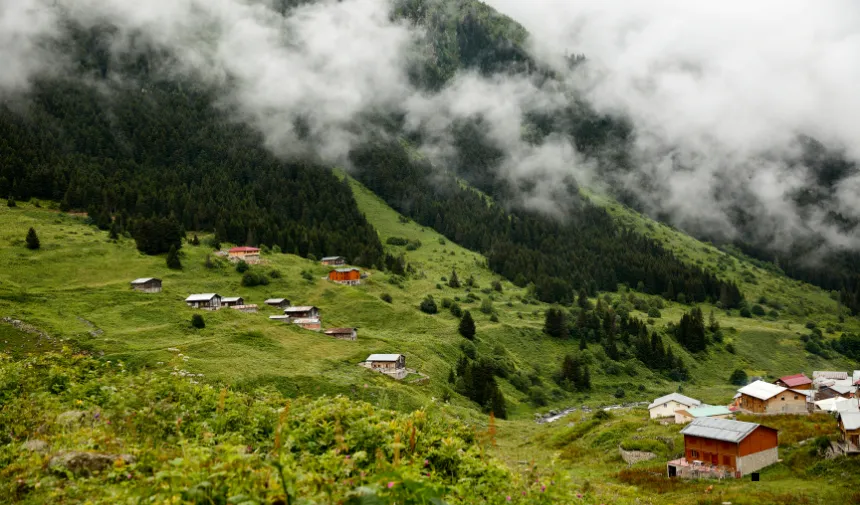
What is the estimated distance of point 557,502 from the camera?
1066 centimetres

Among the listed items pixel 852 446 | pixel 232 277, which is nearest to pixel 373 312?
pixel 232 277

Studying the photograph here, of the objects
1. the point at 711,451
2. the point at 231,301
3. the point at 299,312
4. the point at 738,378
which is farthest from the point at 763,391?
the point at 231,301

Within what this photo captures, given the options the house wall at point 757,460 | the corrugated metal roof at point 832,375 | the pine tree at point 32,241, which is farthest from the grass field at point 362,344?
the corrugated metal roof at point 832,375

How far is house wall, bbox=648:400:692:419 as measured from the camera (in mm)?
75106

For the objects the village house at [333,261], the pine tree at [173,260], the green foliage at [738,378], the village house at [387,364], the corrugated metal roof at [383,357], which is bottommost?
the green foliage at [738,378]

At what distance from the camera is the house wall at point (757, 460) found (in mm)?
45250

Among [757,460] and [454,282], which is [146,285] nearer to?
[454,282]

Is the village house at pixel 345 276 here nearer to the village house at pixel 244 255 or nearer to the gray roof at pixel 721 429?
the village house at pixel 244 255

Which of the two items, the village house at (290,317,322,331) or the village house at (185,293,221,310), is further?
the village house at (290,317,322,331)

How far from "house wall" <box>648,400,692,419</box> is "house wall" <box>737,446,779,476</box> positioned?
27.0 metres

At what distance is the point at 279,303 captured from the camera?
346ft

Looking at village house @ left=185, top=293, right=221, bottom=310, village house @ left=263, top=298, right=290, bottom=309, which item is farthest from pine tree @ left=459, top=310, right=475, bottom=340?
village house @ left=185, top=293, right=221, bottom=310

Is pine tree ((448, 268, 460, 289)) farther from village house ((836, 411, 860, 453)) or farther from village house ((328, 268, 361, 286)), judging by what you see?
village house ((836, 411, 860, 453))

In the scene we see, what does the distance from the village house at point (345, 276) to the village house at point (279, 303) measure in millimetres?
20596
